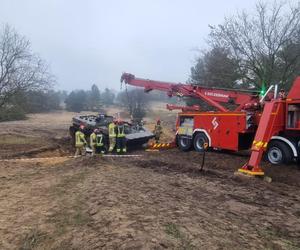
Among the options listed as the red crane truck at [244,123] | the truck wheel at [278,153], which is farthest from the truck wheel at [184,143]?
the truck wheel at [278,153]

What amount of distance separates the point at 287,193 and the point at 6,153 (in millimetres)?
12228

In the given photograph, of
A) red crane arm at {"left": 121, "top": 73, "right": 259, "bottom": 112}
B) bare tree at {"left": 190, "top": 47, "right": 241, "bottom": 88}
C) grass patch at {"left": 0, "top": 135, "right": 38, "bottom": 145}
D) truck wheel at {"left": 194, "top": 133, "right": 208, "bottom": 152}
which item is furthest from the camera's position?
bare tree at {"left": 190, "top": 47, "right": 241, "bottom": 88}

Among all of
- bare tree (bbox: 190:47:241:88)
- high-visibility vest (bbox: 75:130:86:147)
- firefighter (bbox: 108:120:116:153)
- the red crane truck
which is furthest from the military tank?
bare tree (bbox: 190:47:241:88)

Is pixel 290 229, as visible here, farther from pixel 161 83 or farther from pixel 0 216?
pixel 161 83

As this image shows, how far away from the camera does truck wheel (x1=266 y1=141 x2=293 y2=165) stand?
44.1ft

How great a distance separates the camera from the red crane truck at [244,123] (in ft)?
42.7

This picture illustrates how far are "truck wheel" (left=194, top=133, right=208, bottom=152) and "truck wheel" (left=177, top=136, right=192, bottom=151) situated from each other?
0.48m

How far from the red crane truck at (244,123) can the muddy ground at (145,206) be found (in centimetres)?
71

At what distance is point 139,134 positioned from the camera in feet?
65.2

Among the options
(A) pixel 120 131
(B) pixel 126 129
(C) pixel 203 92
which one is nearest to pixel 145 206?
(A) pixel 120 131

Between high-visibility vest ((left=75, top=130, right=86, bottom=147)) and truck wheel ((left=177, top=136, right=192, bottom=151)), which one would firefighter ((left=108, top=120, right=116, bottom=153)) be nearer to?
high-visibility vest ((left=75, top=130, right=86, bottom=147))

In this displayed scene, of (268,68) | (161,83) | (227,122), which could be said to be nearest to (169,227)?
(227,122)

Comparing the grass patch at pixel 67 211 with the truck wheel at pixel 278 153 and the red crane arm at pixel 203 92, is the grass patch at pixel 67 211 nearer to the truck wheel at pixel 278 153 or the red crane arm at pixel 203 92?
the truck wheel at pixel 278 153

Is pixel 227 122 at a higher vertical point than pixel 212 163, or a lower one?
higher
